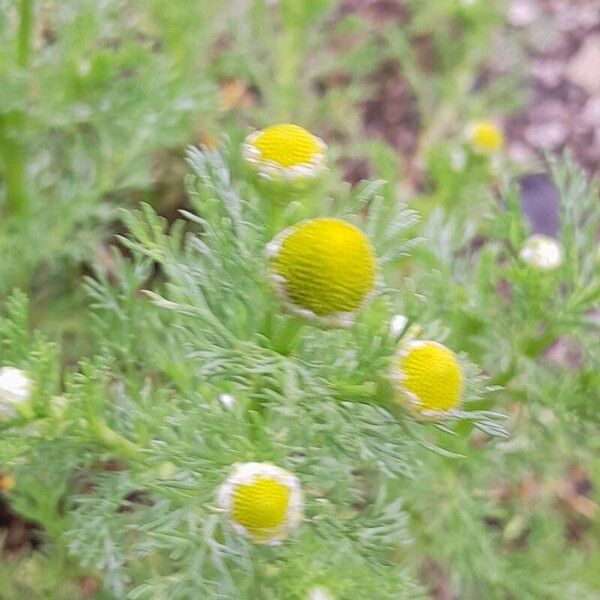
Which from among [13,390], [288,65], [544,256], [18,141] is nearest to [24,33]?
[18,141]

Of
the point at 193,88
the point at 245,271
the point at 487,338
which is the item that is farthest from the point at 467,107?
the point at 245,271

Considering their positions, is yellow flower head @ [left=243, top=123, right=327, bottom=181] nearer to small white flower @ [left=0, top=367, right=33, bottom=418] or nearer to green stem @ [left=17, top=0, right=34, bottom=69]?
small white flower @ [left=0, top=367, right=33, bottom=418]

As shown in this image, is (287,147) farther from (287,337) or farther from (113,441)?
(113,441)

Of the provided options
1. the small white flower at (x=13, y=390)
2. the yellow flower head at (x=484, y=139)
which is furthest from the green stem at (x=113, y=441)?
the yellow flower head at (x=484, y=139)

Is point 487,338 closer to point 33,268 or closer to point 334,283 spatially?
point 334,283

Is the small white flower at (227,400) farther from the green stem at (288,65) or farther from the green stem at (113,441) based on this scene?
the green stem at (288,65)

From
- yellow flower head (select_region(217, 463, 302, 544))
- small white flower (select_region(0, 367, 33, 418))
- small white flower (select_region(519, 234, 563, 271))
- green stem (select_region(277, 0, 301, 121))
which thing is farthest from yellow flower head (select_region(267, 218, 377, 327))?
green stem (select_region(277, 0, 301, 121))
